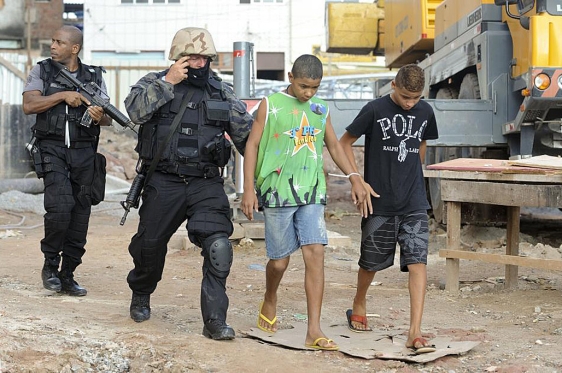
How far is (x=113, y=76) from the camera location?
24.8 m

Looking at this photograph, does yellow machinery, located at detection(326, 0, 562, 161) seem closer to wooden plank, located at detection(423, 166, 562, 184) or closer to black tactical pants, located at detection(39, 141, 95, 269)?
wooden plank, located at detection(423, 166, 562, 184)

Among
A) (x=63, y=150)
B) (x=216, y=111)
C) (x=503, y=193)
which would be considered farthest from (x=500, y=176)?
(x=63, y=150)

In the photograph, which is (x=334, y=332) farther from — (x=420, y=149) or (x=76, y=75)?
(x=76, y=75)

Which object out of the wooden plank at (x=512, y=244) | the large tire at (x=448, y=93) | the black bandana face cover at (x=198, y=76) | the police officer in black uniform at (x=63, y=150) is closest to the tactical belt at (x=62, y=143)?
the police officer in black uniform at (x=63, y=150)

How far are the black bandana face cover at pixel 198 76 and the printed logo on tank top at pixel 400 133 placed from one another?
110cm

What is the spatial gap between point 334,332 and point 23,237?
23.6 feet

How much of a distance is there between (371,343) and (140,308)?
1452 millimetres

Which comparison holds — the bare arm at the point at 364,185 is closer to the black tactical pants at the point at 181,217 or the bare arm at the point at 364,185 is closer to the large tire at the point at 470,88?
the black tactical pants at the point at 181,217

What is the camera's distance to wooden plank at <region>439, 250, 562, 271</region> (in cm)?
705

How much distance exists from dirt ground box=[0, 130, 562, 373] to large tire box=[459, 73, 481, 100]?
1.89 meters

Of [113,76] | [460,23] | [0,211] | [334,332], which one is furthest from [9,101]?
[334,332]

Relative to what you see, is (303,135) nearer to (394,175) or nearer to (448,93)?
(394,175)

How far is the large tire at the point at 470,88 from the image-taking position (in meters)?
11.6

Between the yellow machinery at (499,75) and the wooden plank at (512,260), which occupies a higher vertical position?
the yellow machinery at (499,75)
